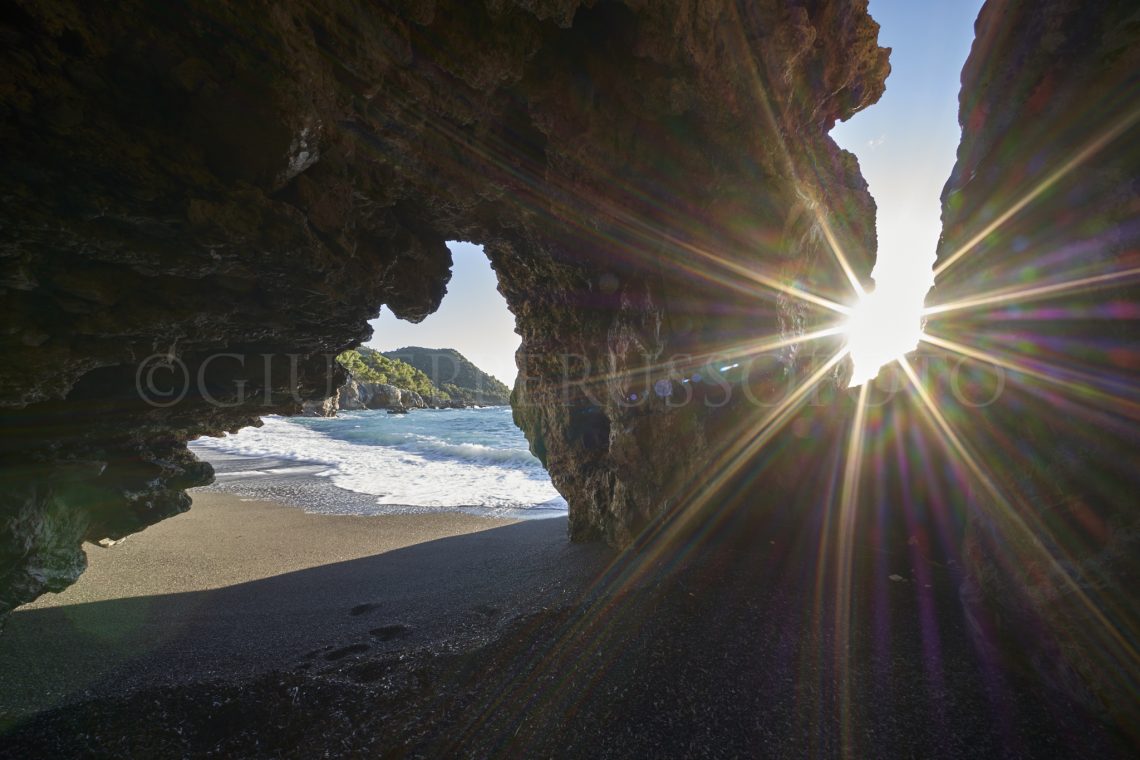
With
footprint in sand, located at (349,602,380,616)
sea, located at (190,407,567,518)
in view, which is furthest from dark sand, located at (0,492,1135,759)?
sea, located at (190,407,567,518)

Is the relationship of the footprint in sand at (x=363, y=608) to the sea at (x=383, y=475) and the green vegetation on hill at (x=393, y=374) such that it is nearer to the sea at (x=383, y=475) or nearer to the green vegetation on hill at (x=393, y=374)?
the sea at (x=383, y=475)

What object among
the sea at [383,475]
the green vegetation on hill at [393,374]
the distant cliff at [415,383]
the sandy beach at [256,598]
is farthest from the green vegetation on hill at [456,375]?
the sandy beach at [256,598]

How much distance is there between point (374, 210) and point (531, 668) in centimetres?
613

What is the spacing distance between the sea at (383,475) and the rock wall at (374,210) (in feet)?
19.6

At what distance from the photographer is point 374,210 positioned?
19.0ft

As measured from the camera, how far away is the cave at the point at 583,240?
346cm

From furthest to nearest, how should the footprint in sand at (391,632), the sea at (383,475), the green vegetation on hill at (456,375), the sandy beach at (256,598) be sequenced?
the green vegetation on hill at (456,375), the sea at (383,475), the footprint in sand at (391,632), the sandy beach at (256,598)

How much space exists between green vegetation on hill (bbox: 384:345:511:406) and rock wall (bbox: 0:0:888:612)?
104759 mm

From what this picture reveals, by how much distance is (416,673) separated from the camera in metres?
4.30

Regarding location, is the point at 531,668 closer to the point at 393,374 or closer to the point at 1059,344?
the point at 1059,344

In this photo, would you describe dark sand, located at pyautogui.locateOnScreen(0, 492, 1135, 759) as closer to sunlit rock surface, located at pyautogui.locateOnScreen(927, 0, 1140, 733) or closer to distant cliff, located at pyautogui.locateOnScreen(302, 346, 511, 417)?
sunlit rock surface, located at pyautogui.locateOnScreen(927, 0, 1140, 733)

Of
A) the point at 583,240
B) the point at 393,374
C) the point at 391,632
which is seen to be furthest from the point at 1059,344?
the point at 393,374

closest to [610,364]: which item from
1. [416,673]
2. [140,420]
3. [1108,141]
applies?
[416,673]

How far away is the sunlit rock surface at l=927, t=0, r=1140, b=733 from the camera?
3.67 m
